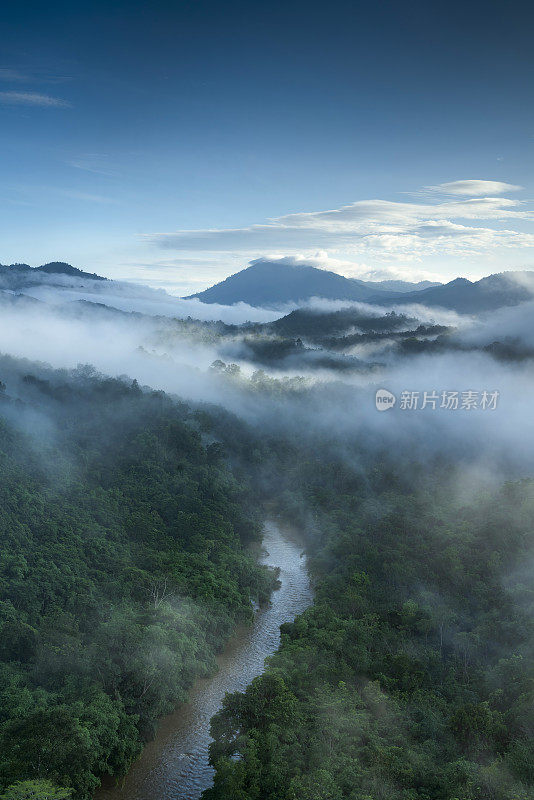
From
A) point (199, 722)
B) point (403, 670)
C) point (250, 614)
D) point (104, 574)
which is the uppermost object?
point (104, 574)

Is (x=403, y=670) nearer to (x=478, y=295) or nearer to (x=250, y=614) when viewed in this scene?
(x=250, y=614)

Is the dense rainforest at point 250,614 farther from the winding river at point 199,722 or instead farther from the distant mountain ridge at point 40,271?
the distant mountain ridge at point 40,271

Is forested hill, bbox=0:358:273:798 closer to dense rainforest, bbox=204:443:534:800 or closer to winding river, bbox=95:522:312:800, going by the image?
winding river, bbox=95:522:312:800

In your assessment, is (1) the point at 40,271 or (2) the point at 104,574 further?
(1) the point at 40,271

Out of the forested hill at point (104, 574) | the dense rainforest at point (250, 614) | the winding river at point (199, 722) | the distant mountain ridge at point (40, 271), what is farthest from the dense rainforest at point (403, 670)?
the distant mountain ridge at point (40, 271)

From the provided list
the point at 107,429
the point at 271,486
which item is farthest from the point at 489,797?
the point at 107,429

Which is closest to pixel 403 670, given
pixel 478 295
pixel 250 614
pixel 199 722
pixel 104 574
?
pixel 199 722
